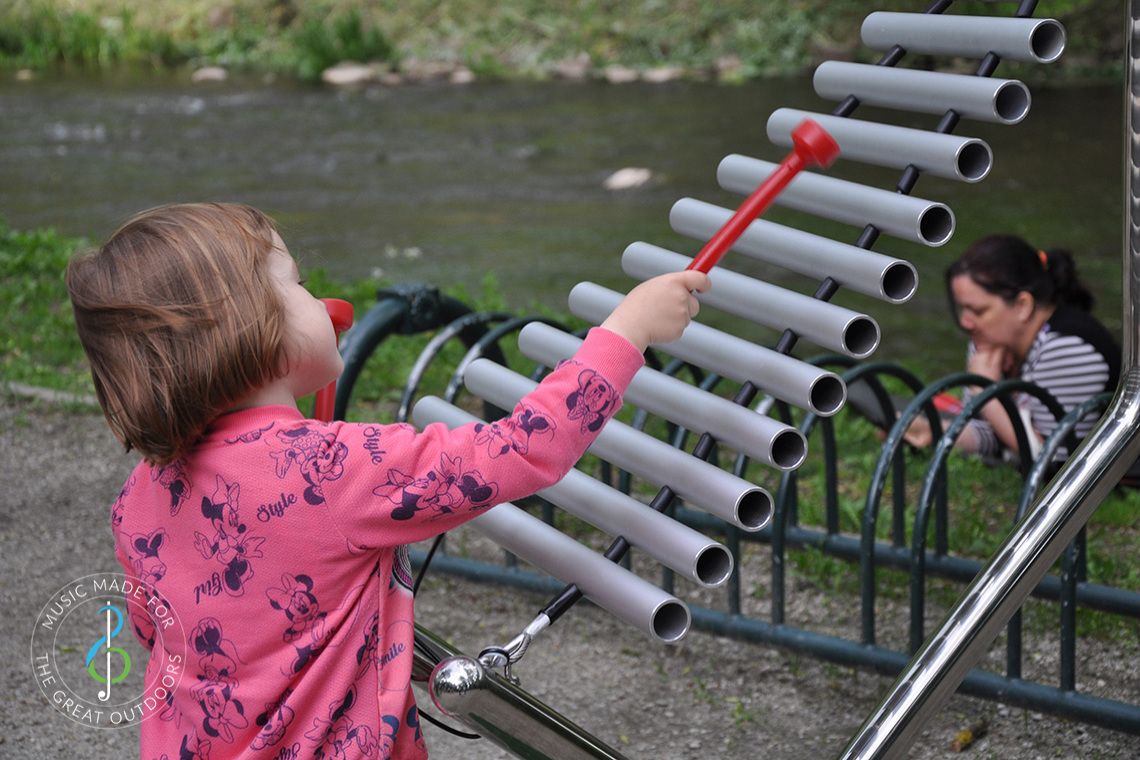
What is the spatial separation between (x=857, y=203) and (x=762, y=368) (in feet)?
1.04

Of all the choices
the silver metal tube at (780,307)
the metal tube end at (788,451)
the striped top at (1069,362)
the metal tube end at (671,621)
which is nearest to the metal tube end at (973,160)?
the silver metal tube at (780,307)

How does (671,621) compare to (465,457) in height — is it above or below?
below

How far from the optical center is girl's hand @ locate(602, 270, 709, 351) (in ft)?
5.85

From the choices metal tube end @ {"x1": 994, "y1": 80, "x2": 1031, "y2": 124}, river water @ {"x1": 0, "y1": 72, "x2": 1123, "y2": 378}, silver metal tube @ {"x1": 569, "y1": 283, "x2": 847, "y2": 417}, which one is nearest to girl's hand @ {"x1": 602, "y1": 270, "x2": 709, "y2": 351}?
silver metal tube @ {"x1": 569, "y1": 283, "x2": 847, "y2": 417}

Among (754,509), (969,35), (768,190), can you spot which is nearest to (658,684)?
(754,509)

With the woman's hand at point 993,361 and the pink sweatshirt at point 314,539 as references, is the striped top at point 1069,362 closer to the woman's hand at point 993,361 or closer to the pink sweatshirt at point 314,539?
the woman's hand at point 993,361

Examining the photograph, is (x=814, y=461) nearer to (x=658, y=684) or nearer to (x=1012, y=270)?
(x=1012, y=270)

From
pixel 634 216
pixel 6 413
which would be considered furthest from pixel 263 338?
pixel 634 216

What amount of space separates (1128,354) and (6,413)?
3670mm

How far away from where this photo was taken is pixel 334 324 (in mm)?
2039

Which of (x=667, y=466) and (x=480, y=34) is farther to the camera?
(x=480, y=34)

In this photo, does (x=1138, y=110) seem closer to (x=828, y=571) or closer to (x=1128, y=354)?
(x=1128, y=354)

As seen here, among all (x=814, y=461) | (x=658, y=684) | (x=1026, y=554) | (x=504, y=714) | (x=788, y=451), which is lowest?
(x=814, y=461)

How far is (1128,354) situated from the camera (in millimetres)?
2154
